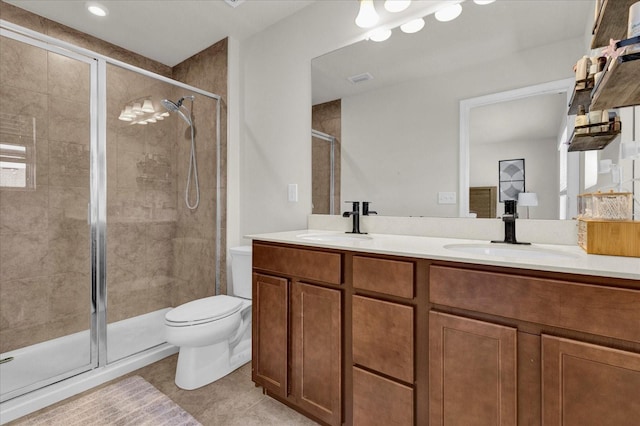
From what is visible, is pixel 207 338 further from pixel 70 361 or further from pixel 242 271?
pixel 70 361

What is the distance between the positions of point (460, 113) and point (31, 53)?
2765mm

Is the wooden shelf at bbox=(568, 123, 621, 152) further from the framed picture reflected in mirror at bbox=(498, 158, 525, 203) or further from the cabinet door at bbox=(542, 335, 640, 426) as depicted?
the cabinet door at bbox=(542, 335, 640, 426)

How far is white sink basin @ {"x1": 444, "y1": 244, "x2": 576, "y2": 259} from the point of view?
1156mm

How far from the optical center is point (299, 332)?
4.77 ft

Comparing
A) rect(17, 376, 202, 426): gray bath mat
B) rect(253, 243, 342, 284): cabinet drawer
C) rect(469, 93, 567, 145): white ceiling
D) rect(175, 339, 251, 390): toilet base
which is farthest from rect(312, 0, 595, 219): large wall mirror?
rect(17, 376, 202, 426): gray bath mat

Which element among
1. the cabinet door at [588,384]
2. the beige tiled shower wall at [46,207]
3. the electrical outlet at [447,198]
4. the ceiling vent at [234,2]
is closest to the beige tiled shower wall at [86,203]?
the beige tiled shower wall at [46,207]

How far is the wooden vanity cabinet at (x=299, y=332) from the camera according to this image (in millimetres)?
1329

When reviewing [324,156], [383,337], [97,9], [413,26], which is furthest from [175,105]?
[383,337]

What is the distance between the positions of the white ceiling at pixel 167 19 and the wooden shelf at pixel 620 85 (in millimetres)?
1807

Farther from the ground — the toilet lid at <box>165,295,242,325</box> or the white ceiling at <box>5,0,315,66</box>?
the white ceiling at <box>5,0,315,66</box>

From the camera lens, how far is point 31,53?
2.04m

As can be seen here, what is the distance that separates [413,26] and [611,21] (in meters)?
0.95

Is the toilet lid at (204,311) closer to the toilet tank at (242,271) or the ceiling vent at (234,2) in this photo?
the toilet tank at (242,271)

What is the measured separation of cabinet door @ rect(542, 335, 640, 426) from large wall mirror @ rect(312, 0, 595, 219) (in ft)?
2.42
